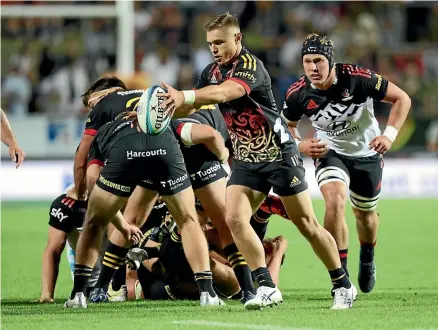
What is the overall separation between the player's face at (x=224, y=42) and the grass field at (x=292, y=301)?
1772 mm

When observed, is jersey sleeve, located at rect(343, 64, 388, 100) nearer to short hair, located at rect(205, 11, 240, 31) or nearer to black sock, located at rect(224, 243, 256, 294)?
short hair, located at rect(205, 11, 240, 31)

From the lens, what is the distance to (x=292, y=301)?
Answer: 26.5ft

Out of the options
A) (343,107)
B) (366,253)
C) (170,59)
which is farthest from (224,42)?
(170,59)

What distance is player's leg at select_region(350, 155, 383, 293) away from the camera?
912cm

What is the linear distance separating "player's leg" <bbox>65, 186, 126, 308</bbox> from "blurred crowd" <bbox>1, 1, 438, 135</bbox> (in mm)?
12632

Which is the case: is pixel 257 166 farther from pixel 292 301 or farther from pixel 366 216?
pixel 366 216

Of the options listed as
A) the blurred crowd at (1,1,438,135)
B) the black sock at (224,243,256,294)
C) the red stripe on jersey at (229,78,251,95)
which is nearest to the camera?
the red stripe on jersey at (229,78,251,95)

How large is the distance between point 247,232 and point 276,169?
0.49 meters

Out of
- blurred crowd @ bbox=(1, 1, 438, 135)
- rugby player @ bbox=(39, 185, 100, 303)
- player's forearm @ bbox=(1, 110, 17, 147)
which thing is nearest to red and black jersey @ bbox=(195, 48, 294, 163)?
rugby player @ bbox=(39, 185, 100, 303)

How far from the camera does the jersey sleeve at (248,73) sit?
7.23 meters

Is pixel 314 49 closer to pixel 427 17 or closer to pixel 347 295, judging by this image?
pixel 347 295

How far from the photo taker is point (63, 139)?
64.4 feet

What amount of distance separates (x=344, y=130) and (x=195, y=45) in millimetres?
12872

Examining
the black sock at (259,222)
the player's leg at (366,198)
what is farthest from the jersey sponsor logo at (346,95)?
the black sock at (259,222)
